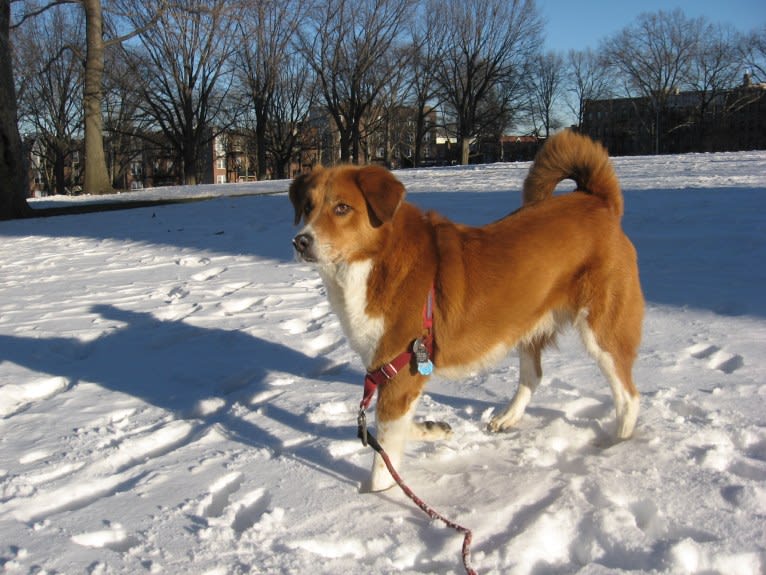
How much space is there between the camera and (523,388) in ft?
12.6

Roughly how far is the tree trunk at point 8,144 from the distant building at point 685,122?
186 feet

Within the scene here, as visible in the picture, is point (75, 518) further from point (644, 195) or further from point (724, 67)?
point (724, 67)

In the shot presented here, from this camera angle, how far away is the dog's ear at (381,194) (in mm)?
3088

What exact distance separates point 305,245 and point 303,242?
2 centimetres

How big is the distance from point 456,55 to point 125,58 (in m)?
25.1

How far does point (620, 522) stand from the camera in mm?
2654

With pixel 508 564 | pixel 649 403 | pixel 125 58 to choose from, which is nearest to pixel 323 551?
pixel 508 564

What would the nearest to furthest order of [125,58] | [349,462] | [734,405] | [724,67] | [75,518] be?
[75,518]
[349,462]
[734,405]
[125,58]
[724,67]

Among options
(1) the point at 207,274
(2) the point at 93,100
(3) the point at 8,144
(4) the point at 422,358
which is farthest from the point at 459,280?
(2) the point at 93,100

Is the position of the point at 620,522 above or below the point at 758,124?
below

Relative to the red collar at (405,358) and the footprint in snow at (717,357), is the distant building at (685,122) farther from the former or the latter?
the red collar at (405,358)

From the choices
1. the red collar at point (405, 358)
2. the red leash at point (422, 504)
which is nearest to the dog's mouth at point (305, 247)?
the red collar at point (405, 358)

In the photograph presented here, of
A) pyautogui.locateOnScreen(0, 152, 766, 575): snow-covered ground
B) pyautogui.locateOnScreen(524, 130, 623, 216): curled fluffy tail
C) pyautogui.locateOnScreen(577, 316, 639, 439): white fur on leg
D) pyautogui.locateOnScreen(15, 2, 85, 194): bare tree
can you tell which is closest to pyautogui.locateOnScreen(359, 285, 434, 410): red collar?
pyautogui.locateOnScreen(0, 152, 766, 575): snow-covered ground

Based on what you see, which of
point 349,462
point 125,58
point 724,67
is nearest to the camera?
point 349,462
